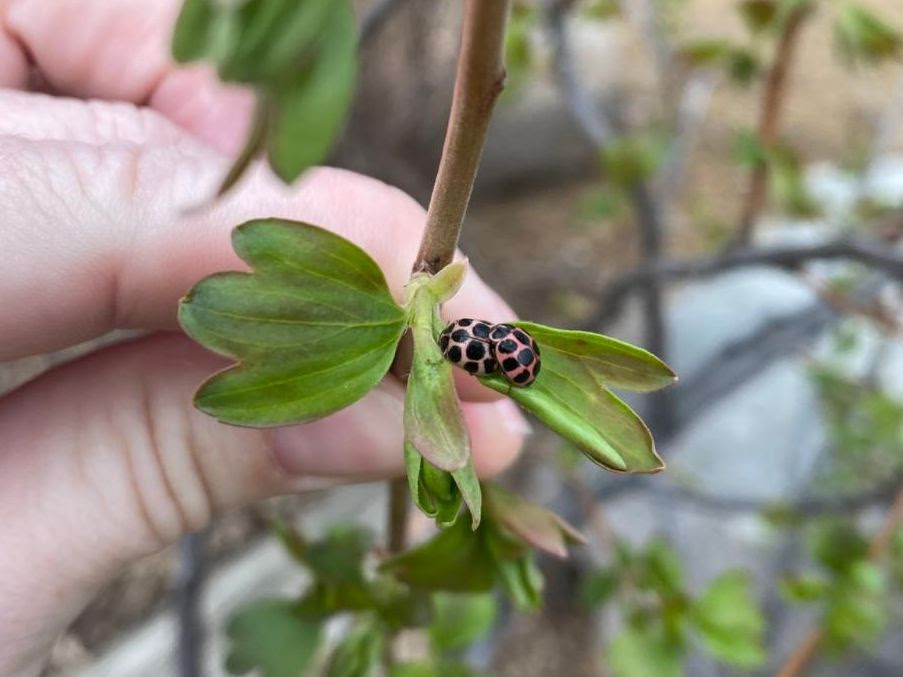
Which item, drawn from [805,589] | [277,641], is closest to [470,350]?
[277,641]

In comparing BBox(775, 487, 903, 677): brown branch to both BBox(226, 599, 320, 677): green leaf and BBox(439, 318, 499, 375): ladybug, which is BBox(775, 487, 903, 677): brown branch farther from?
BBox(439, 318, 499, 375): ladybug

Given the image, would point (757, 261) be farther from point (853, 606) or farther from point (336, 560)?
point (336, 560)

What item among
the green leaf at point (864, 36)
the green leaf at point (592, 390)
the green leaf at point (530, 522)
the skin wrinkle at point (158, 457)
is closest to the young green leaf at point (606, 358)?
the green leaf at point (592, 390)

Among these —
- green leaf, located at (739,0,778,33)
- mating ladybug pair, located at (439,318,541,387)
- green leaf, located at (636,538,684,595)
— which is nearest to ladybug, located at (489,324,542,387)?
mating ladybug pair, located at (439,318,541,387)

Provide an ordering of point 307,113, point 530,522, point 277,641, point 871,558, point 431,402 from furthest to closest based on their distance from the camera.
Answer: point 871,558, point 277,641, point 530,522, point 431,402, point 307,113

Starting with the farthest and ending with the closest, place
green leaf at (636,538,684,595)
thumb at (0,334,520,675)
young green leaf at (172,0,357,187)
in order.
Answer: green leaf at (636,538,684,595) < thumb at (0,334,520,675) < young green leaf at (172,0,357,187)

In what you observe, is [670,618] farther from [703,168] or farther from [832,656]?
[703,168]

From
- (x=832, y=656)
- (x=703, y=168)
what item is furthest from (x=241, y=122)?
(x=703, y=168)
